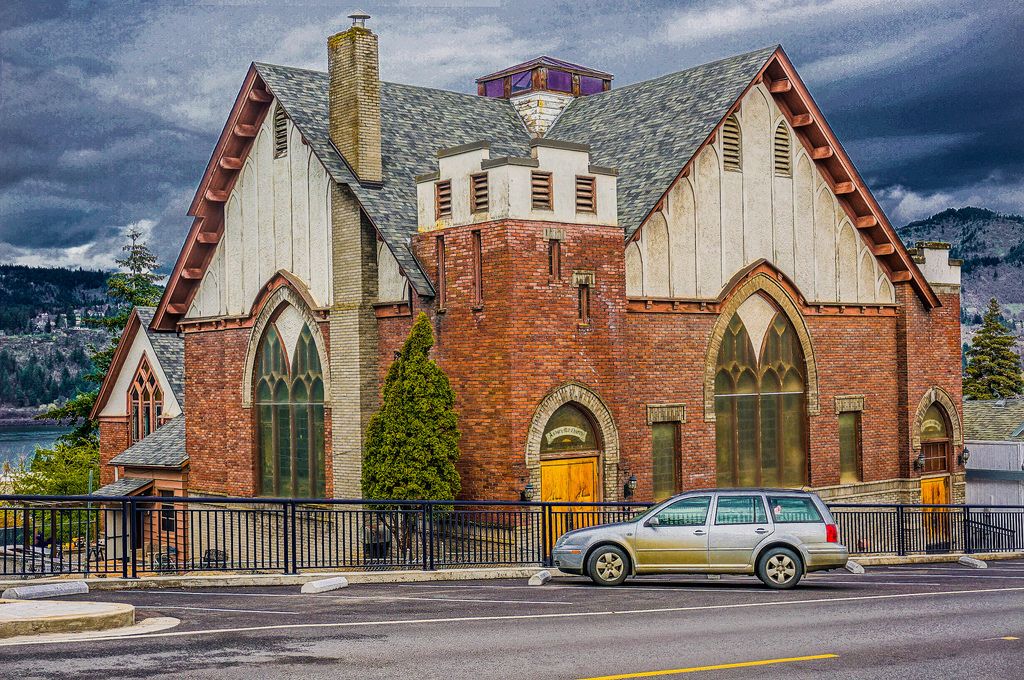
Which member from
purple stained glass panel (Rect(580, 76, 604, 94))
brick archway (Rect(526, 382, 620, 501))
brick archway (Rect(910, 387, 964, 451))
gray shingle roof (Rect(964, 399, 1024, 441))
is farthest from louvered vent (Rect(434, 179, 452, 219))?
gray shingle roof (Rect(964, 399, 1024, 441))

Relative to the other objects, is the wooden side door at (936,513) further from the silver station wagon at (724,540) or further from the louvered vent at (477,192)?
the louvered vent at (477,192)

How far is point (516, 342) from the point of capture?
26391 millimetres

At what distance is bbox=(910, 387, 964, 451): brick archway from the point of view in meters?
35.2

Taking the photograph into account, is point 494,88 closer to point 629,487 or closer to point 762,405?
point 762,405

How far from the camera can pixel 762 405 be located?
106 feet

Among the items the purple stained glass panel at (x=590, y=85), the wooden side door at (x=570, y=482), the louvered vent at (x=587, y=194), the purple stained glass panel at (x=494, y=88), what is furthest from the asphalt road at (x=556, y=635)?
the purple stained glass panel at (x=590, y=85)

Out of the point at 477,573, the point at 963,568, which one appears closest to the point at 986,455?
the point at 963,568

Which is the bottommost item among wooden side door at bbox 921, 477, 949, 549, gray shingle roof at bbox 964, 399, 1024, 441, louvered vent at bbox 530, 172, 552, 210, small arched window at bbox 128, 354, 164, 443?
wooden side door at bbox 921, 477, 949, 549

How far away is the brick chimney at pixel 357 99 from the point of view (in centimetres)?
3028

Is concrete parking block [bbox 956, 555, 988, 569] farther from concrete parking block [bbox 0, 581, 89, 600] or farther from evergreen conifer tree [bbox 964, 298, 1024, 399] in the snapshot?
evergreen conifer tree [bbox 964, 298, 1024, 399]

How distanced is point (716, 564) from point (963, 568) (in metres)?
9.93

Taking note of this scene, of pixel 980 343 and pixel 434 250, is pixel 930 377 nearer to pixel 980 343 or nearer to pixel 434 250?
pixel 434 250

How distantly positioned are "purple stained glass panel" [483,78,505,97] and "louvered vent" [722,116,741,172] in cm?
1065

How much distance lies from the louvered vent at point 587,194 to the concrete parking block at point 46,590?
44.3 feet
